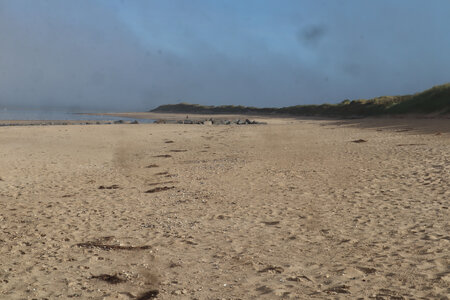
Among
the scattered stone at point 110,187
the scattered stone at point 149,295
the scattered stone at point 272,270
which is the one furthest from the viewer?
the scattered stone at point 110,187

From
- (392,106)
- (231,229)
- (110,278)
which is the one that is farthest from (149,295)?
(392,106)

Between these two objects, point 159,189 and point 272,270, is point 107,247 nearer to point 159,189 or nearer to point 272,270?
point 272,270

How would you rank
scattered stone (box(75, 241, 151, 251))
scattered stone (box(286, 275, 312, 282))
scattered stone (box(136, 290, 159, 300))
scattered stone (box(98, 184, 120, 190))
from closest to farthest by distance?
scattered stone (box(136, 290, 159, 300)), scattered stone (box(286, 275, 312, 282)), scattered stone (box(75, 241, 151, 251)), scattered stone (box(98, 184, 120, 190))

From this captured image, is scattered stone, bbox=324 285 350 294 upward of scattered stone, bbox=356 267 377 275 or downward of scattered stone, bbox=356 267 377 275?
downward

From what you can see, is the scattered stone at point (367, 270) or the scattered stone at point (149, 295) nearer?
the scattered stone at point (149, 295)

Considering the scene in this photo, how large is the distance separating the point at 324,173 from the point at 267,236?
570 cm

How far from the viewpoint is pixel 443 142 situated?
658 inches

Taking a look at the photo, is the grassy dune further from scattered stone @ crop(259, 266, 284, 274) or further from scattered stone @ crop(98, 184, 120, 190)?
scattered stone @ crop(259, 266, 284, 274)

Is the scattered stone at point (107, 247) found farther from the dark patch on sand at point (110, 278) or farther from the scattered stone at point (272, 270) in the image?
the scattered stone at point (272, 270)

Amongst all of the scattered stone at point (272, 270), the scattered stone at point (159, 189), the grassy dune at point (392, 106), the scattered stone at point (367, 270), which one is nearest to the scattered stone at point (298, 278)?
the scattered stone at point (272, 270)

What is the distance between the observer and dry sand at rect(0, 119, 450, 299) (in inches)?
191

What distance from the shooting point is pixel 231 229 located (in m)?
7.05

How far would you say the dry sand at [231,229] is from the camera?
15.9ft

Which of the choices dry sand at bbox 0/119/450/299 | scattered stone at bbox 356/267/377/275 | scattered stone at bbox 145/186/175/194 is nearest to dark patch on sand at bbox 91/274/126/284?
dry sand at bbox 0/119/450/299
